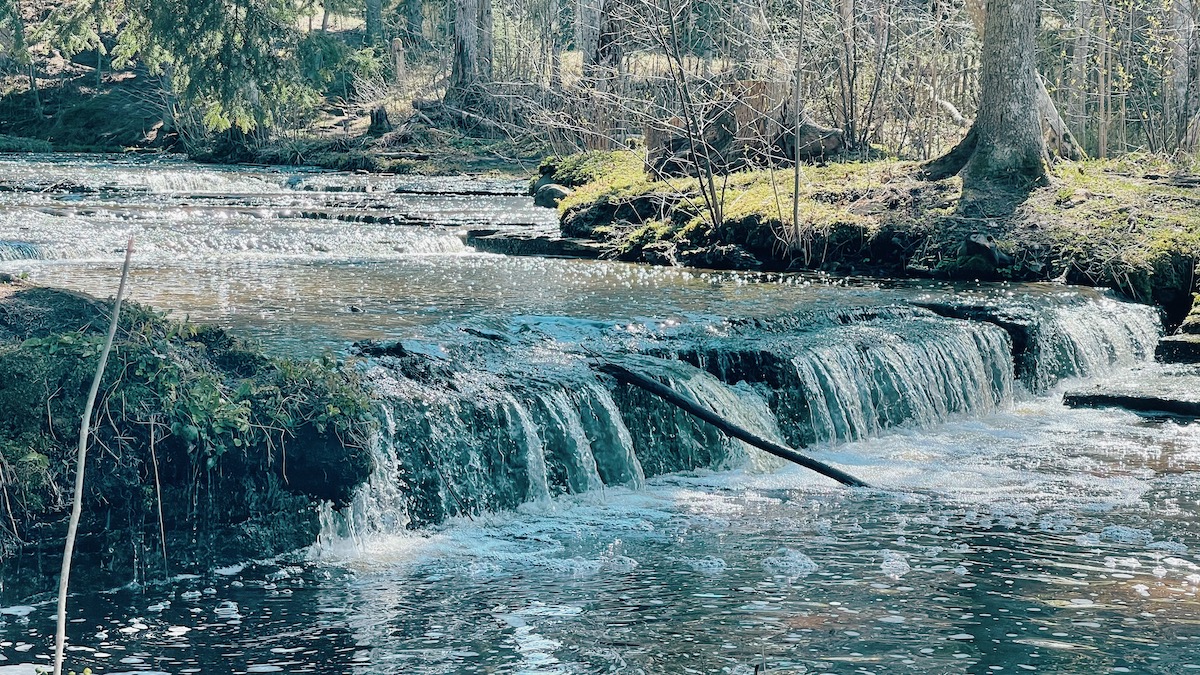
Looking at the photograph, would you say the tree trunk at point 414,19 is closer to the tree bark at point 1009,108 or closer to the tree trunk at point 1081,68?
the tree trunk at point 1081,68

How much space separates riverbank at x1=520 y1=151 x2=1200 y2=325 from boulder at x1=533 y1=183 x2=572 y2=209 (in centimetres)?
337

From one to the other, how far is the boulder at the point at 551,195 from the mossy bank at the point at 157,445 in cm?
1485

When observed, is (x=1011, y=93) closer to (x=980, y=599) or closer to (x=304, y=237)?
(x=304, y=237)

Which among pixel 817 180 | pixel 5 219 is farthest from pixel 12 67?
pixel 817 180

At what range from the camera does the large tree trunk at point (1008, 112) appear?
17.7 meters

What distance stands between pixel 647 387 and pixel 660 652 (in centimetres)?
371

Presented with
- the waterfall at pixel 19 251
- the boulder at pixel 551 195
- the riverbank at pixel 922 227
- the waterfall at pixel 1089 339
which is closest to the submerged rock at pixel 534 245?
the riverbank at pixel 922 227

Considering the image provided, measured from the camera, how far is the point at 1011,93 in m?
17.8

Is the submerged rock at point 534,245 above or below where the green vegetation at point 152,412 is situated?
above

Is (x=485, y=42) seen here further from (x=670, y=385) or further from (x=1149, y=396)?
(x=670, y=385)

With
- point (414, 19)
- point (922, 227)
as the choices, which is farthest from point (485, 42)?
point (922, 227)

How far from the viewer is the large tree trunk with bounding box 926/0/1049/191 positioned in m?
17.7

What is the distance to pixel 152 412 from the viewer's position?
277 inches

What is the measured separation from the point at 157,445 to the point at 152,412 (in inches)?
6.8
